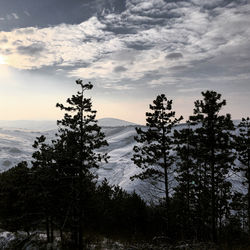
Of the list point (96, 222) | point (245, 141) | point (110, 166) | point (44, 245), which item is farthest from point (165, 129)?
point (110, 166)

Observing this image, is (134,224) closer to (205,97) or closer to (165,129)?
(165,129)

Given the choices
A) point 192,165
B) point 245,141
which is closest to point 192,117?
point 192,165

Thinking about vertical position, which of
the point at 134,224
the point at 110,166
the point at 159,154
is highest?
the point at 159,154

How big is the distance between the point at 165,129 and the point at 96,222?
22185mm

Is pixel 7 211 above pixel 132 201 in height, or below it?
above

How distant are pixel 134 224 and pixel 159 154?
22.3 metres

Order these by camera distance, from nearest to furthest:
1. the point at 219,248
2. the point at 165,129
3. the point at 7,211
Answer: the point at 219,248 → the point at 165,129 → the point at 7,211

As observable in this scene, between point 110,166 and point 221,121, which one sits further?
point 110,166

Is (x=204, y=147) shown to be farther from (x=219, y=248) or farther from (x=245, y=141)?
(x=219, y=248)

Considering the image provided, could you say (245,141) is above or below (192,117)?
below

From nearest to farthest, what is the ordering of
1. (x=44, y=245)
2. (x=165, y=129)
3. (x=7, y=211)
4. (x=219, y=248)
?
(x=219, y=248), (x=44, y=245), (x=165, y=129), (x=7, y=211)

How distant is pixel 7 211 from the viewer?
A: 80.4ft

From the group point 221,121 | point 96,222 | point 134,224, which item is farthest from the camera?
point 134,224

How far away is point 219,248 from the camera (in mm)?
10234
